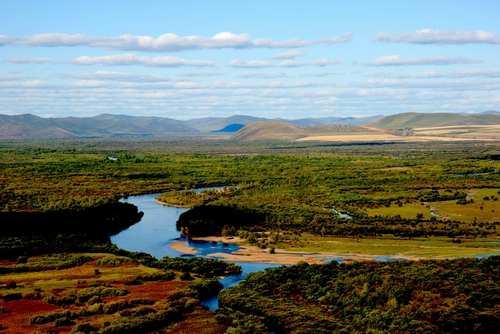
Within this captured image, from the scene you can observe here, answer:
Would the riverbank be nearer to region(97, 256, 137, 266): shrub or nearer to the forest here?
the forest

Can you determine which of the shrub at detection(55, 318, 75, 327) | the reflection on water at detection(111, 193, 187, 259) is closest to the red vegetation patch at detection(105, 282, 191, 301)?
the shrub at detection(55, 318, 75, 327)

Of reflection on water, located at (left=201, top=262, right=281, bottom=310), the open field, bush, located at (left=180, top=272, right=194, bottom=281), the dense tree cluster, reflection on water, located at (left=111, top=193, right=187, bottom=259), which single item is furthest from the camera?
reflection on water, located at (left=111, top=193, right=187, bottom=259)

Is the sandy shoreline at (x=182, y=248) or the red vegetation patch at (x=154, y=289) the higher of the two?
the red vegetation patch at (x=154, y=289)

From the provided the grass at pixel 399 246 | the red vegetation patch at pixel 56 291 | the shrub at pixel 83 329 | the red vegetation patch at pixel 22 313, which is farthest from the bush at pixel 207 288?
the grass at pixel 399 246

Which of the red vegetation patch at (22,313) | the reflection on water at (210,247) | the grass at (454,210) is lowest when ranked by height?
the reflection on water at (210,247)

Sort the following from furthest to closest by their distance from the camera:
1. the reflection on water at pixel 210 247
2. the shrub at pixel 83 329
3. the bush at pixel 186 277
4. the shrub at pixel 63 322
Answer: the reflection on water at pixel 210 247 → the bush at pixel 186 277 → the shrub at pixel 63 322 → the shrub at pixel 83 329

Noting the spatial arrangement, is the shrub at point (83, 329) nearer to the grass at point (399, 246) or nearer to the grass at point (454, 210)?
the grass at point (399, 246)

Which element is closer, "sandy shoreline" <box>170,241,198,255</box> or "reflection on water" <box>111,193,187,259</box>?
"sandy shoreline" <box>170,241,198,255</box>

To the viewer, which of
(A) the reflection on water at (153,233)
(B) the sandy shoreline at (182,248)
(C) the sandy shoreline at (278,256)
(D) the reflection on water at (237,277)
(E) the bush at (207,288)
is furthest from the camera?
(A) the reflection on water at (153,233)

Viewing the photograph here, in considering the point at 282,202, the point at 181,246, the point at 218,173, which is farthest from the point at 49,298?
the point at 218,173

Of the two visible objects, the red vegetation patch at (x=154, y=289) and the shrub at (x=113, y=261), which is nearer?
the red vegetation patch at (x=154, y=289)
